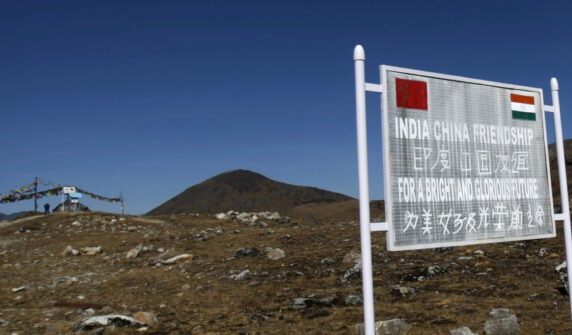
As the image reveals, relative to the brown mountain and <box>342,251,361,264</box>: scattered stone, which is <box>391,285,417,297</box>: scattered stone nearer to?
<box>342,251,361,264</box>: scattered stone

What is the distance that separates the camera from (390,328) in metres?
6.09

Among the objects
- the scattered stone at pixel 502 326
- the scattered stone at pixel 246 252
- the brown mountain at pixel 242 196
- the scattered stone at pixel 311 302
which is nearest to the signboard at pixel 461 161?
the scattered stone at pixel 502 326

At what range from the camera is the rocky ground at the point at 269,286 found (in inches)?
280

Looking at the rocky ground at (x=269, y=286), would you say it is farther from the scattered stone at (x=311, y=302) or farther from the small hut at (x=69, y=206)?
the small hut at (x=69, y=206)

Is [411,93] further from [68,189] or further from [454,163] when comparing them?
[68,189]

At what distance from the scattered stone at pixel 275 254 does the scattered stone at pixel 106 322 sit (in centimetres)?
553

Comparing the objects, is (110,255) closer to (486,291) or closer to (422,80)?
(486,291)

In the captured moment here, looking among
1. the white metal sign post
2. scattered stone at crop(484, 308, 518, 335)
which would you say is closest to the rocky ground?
scattered stone at crop(484, 308, 518, 335)

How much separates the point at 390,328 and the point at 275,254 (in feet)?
22.1

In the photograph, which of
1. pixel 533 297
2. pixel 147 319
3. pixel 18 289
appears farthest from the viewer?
pixel 18 289

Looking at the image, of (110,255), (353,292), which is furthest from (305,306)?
(110,255)

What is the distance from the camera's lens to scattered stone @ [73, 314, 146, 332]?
278 inches

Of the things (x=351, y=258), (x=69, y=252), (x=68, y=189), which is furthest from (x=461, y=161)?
(x=68, y=189)

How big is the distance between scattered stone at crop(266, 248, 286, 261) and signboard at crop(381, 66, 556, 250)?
26.1ft
